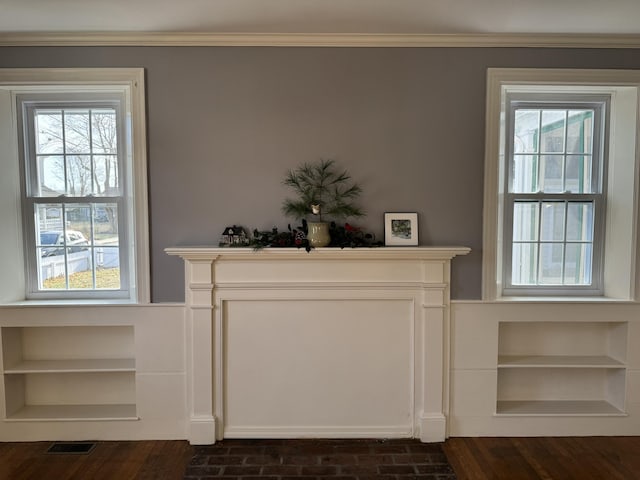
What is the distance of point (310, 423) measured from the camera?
2.65m

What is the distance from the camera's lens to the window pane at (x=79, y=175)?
281cm

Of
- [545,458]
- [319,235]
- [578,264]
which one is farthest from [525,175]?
[545,458]

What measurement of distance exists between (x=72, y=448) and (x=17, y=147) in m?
2.04

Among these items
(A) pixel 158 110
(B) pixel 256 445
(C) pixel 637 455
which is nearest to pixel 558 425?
(C) pixel 637 455

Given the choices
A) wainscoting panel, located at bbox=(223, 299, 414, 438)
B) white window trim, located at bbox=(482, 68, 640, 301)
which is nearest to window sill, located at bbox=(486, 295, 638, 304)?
white window trim, located at bbox=(482, 68, 640, 301)

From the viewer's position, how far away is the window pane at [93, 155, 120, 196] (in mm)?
2807

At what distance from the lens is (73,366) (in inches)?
105

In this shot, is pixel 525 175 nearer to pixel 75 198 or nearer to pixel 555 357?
pixel 555 357

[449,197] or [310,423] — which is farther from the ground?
[449,197]

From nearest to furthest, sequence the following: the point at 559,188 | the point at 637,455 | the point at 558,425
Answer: the point at 637,455, the point at 558,425, the point at 559,188

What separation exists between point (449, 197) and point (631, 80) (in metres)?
1.40

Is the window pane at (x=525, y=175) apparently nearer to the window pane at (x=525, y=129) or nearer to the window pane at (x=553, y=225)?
the window pane at (x=525, y=129)

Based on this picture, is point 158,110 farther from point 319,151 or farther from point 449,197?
point 449,197

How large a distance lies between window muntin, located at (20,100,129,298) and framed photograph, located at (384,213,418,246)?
183cm
